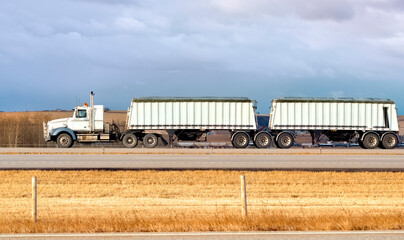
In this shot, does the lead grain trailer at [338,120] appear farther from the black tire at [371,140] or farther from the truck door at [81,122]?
the truck door at [81,122]

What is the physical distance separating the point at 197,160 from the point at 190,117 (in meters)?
9.28

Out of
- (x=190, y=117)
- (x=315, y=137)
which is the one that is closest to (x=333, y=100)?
(x=315, y=137)

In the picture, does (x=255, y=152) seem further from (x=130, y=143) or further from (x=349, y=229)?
(x=349, y=229)

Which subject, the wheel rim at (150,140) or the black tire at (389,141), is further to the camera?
the black tire at (389,141)

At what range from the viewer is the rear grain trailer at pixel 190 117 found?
37.6 m

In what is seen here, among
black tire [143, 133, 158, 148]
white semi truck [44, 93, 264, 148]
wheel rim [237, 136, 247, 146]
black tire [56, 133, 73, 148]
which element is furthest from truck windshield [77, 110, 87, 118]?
wheel rim [237, 136, 247, 146]

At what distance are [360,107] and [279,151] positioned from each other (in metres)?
7.84

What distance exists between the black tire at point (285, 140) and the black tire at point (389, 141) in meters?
6.68

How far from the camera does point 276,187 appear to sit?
19.1 meters

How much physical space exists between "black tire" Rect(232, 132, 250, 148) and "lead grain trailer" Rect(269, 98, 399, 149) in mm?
1911

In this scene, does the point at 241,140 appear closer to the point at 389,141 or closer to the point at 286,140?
the point at 286,140

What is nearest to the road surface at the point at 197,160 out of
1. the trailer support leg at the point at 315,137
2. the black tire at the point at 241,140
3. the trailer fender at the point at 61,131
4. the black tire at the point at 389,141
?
the trailer fender at the point at 61,131

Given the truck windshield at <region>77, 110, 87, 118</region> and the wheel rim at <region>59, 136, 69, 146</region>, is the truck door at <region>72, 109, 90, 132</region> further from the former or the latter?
the wheel rim at <region>59, 136, 69, 146</region>

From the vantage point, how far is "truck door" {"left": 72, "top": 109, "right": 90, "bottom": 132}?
36.9m
